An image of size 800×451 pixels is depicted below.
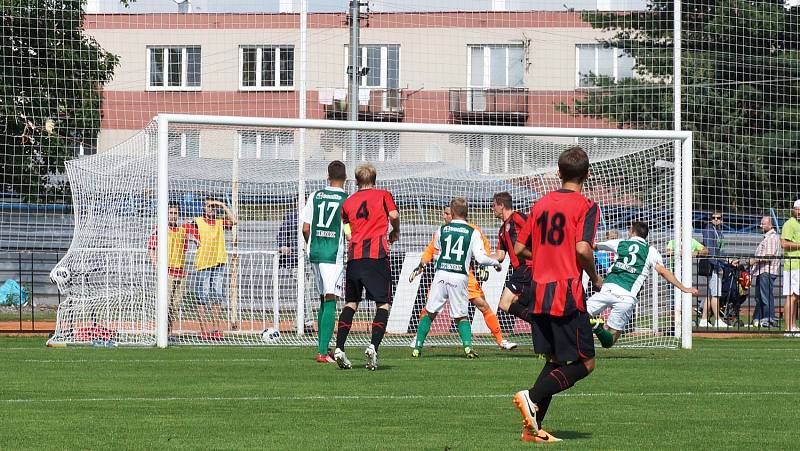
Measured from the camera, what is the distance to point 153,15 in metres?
23.3

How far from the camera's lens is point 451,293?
15086mm

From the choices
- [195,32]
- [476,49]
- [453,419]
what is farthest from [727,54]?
[453,419]

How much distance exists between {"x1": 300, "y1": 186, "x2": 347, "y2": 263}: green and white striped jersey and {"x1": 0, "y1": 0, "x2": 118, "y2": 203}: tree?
25.7ft

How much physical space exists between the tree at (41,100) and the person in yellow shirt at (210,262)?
12.1ft

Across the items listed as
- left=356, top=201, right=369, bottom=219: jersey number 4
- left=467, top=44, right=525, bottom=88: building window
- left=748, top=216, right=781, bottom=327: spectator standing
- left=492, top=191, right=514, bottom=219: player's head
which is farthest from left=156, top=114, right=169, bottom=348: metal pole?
left=467, top=44, right=525, bottom=88: building window

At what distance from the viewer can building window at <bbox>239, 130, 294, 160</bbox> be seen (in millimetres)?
18969

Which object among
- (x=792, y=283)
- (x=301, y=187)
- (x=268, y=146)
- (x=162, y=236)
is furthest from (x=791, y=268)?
(x=162, y=236)

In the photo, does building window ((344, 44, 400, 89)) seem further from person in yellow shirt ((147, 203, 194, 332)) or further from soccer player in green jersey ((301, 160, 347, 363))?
soccer player in green jersey ((301, 160, 347, 363))

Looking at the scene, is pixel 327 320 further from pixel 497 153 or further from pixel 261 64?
pixel 261 64

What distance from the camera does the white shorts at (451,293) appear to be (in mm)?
15078

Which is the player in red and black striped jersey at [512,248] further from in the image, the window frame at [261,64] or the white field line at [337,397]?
the window frame at [261,64]

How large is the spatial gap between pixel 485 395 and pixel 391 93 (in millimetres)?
18897

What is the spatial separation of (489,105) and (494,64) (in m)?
1.24

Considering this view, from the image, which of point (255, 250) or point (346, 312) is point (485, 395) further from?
point (255, 250)
